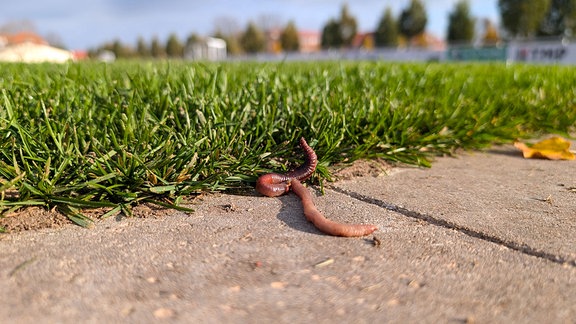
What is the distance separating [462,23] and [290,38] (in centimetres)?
2320

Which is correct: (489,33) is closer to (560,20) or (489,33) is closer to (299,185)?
(560,20)

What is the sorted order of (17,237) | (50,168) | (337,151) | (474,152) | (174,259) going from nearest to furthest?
(174,259)
(17,237)
(50,168)
(337,151)
(474,152)

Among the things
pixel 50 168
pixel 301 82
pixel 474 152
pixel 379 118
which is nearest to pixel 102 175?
pixel 50 168

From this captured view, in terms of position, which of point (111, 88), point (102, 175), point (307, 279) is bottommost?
point (307, 279)

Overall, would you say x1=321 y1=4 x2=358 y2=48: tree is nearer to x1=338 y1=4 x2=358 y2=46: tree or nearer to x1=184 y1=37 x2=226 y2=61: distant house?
x1=338 y1=4 x2=358 y2=46: tree

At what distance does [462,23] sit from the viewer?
151 feet

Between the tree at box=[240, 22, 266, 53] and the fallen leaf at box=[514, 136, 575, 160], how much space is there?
6265cm

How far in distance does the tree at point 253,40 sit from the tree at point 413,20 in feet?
61.2

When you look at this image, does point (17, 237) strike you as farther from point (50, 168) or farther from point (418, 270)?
point (418, 270)

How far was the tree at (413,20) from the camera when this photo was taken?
51156 millimetres

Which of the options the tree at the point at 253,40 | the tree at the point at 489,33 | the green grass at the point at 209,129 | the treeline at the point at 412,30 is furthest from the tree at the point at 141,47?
the green grass at the point at 209,129

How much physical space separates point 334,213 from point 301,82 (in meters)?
1.62

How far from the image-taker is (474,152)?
291 cm

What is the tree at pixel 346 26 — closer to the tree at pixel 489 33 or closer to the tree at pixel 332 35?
the tree at pixel 332 35
